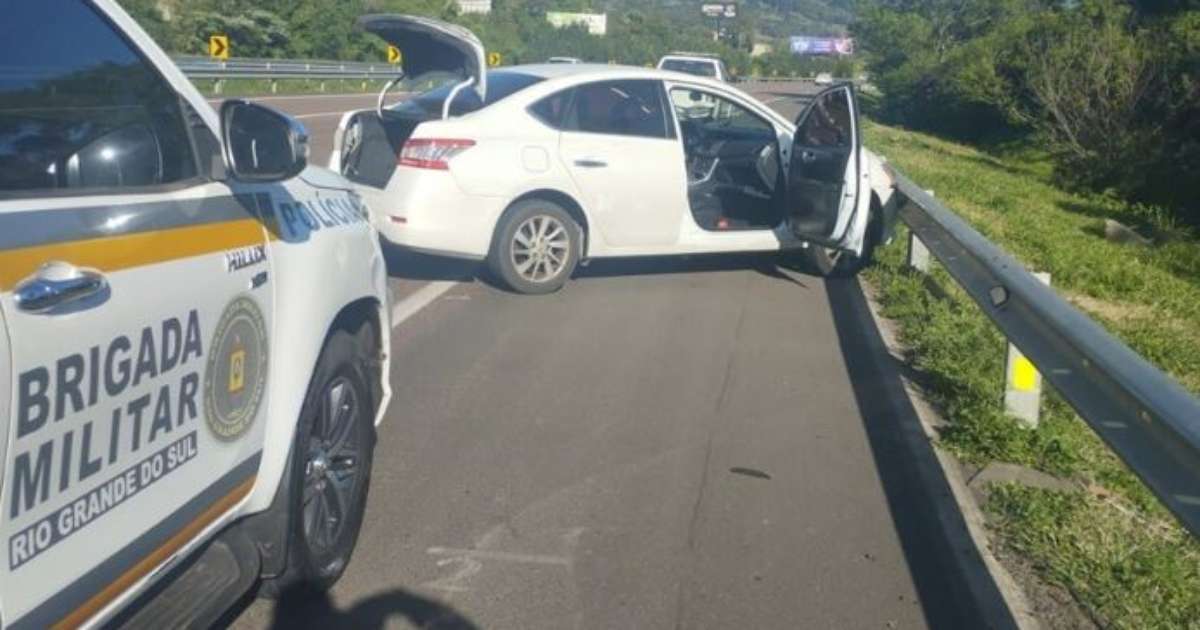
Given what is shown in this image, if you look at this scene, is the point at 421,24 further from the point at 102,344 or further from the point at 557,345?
the point at 102,344

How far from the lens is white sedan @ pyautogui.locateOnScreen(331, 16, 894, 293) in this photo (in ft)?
30.0

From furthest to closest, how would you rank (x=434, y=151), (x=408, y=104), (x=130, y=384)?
(x=408, y=104)
(x=434, y=151)
(x=130, y=384)

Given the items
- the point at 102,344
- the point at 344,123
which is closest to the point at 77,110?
the point at 102,344

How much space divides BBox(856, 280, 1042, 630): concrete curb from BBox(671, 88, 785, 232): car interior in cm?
345

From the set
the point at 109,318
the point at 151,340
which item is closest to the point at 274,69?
the point at 151,340

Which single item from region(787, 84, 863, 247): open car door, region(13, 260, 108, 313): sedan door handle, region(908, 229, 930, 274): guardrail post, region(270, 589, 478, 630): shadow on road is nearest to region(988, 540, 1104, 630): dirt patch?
region(270, 589, 478, 630): shadow on road

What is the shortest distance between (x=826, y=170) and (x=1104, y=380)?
5532 millimetres

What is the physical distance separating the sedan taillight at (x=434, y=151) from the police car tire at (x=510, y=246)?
0.57 meters

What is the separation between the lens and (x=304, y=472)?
13.7 ft

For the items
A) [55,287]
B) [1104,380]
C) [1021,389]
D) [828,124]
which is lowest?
[1021,389]

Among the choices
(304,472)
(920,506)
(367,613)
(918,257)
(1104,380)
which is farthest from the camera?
(918,257)

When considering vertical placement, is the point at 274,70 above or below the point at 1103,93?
below

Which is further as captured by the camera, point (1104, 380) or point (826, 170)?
point (826, 170)

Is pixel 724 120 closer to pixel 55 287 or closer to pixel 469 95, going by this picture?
pixel 469 95
